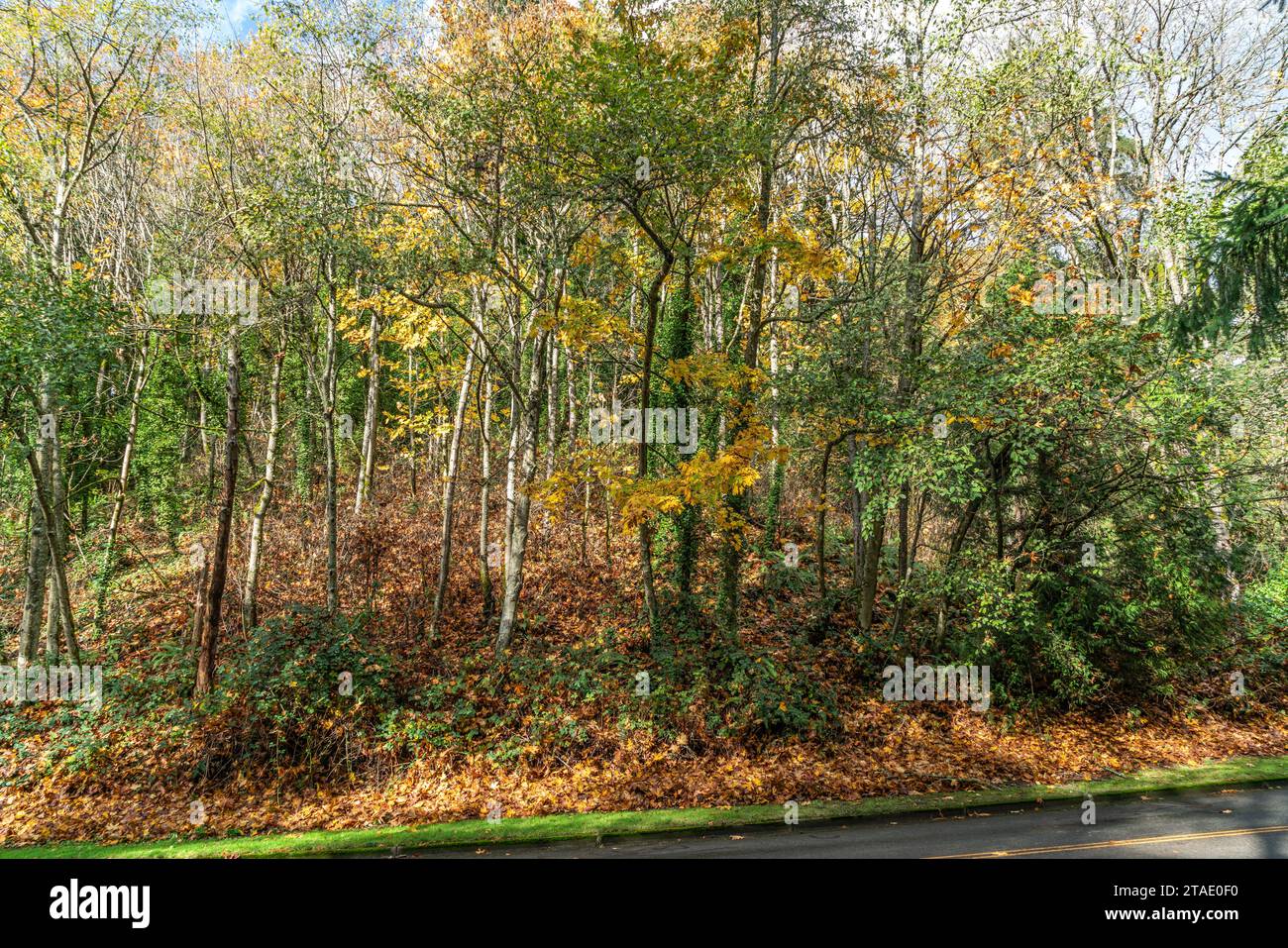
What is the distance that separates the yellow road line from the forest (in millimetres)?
1938

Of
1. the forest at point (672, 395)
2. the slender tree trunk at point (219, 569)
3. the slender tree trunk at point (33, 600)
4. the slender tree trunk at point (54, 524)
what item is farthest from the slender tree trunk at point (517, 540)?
the slender tree trunk at point (33, 600)

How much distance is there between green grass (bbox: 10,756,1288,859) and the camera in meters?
8.35

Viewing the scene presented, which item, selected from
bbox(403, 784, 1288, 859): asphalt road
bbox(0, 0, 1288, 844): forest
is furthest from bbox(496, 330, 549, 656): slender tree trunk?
bbox(403, 784, 1288, 859): asphalt road

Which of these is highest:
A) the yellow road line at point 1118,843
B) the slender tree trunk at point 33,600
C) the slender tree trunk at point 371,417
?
the slender tree trunk at point 371,417

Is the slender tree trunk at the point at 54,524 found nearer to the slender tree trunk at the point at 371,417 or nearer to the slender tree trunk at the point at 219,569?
the slender tree trunk at the point at 219,569

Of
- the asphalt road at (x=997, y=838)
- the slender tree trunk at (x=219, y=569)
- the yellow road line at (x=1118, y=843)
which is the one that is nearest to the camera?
the yellow road line at (x=1118, y=843)

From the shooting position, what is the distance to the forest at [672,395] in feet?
33.1

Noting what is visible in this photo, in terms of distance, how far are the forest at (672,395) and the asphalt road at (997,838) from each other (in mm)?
990

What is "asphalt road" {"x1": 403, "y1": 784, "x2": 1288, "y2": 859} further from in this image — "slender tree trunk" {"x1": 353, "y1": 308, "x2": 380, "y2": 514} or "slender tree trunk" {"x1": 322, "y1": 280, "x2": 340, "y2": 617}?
"slender tree trunk" {"x1": 353, "y1": 308, "x2": 380, "y2": 514}

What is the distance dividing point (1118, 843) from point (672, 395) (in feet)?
36.6

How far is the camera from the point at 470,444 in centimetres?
2436

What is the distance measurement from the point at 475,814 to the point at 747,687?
5268 mm
